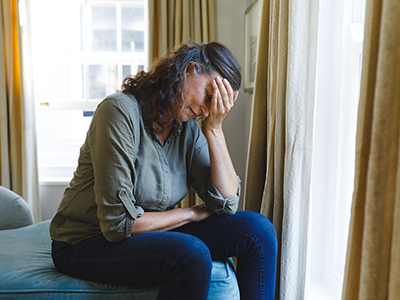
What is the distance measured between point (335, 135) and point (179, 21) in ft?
4.61

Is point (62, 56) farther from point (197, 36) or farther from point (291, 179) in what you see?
point (291, 179)

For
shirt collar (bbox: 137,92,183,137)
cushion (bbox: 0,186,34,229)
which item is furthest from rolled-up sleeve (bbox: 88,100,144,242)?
cushion (bbox: 0,186,34,229)

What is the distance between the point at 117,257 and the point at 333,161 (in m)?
1.00

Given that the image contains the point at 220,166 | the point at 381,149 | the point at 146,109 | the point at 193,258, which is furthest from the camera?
the point at 220,166

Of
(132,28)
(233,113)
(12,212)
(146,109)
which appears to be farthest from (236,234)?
(132,28)

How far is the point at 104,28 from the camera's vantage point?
8.82 feet

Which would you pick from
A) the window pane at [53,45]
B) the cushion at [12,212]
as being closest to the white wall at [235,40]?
the window pane at [53,45]

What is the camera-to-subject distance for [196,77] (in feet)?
3.81

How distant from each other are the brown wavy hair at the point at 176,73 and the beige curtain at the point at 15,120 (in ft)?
5.03

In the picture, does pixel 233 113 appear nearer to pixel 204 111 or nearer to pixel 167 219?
pixel 204 111

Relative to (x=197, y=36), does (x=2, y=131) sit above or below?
below

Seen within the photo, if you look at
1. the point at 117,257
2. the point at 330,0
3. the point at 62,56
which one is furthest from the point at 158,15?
the point at 117,257

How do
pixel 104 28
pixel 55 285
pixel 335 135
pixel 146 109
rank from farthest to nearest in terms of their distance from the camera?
pixel 104 28 < pixel 335 135 < pixel 146 109 < pixel 55 285

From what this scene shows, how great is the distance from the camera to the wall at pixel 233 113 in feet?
8.21
